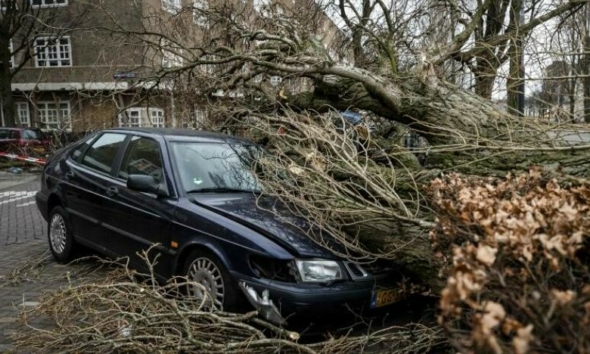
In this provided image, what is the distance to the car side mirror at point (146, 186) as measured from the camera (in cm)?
456

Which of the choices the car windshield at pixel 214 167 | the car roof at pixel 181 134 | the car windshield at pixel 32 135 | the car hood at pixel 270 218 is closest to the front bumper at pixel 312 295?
the car hood at pixel 270 218

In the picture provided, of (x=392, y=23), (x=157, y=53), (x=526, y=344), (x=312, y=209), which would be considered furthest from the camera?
(x=392, y=23)

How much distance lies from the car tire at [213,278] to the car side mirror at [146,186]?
70 centimetres

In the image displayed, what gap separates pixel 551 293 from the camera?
71.9 inches

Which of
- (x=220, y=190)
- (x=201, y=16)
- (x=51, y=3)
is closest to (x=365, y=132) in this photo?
(x=220, y=190)

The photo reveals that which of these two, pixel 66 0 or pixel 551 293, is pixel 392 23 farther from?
pixel 66 0

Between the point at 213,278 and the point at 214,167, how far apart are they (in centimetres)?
131

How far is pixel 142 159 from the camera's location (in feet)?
17.0

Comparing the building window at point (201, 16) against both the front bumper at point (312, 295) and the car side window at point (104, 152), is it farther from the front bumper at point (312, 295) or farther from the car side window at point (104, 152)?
the front bumper at point (312, 295)

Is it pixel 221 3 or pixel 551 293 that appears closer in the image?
pixel 551 293

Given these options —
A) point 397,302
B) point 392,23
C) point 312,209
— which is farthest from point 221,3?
point 397,302

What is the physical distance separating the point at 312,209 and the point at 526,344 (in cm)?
270

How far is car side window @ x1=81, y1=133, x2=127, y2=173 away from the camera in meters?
5.54

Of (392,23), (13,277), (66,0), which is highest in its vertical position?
(66,0)
